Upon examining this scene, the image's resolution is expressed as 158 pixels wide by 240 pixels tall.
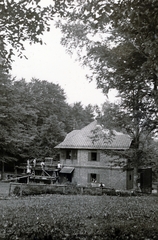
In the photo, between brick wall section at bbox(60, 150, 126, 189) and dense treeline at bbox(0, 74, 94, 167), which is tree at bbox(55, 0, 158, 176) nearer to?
dense treeline at bbox(0, 74, 94, 167)

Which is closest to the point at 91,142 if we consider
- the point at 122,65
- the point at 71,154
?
the point at 71,154

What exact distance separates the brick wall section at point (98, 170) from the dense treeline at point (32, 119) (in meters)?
8.65

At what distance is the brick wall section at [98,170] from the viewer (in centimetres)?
3547

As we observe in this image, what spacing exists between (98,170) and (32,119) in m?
19.5

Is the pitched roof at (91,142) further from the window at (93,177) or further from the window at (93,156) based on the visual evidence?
the window at (93,177)

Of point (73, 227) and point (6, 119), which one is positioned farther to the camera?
point (6, 119)

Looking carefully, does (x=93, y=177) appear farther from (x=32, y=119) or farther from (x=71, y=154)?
(x=32, y=119)

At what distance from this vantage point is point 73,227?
24.5ft

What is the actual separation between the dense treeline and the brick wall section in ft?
28.4

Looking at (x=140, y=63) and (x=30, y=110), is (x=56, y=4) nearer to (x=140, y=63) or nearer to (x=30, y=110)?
(x=140, y=63)

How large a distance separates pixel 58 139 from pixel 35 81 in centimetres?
1963

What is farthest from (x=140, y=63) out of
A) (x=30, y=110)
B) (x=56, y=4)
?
(x=30, y=110)

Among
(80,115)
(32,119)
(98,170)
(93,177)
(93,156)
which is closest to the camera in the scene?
(98,170)

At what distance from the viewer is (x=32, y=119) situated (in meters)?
51.4
